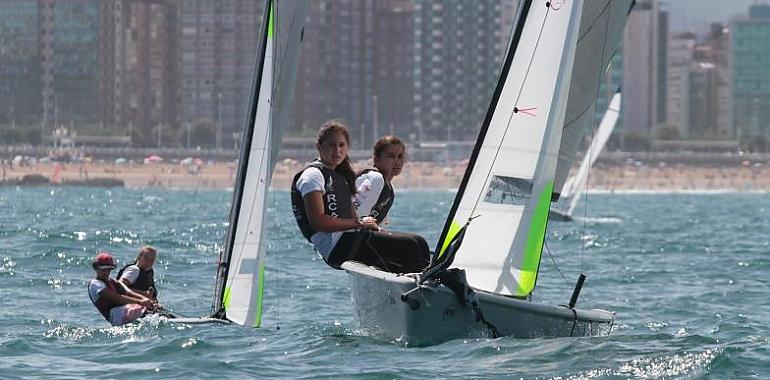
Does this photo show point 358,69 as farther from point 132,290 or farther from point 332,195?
point 332,195

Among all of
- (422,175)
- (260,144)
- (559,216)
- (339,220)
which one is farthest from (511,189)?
(422,175)

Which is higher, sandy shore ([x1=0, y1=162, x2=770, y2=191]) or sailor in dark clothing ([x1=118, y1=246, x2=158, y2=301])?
sailor in dark clothing ([x1=118, y1=246, x2=158, y2=301])

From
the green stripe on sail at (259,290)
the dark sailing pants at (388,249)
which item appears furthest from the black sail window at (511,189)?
the green stripe on sail at (259,290)

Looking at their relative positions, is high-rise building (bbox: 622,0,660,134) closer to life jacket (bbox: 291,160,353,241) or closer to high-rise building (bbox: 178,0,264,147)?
high-rise building (bbox: 178,0,264,147)

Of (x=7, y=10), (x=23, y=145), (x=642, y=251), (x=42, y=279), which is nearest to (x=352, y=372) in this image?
(x=42, y=279)

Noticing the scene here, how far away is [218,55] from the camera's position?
429 feet

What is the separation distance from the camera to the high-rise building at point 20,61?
425ft

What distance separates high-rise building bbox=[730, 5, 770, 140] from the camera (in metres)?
154

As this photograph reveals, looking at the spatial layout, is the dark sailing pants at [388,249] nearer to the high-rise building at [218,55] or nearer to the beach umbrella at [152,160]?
the beach umbrella at [152,160]

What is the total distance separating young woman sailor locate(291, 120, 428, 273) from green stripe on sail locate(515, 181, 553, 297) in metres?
0.64

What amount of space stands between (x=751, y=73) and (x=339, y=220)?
147031 mm

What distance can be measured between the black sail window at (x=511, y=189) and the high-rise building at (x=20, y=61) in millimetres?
119775

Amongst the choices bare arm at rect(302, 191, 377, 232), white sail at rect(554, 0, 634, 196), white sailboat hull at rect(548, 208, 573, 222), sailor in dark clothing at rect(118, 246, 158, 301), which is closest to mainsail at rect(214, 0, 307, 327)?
bare arm at rect(302, 191, 377, 232)

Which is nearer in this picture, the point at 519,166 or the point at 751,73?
the point at 519,166
